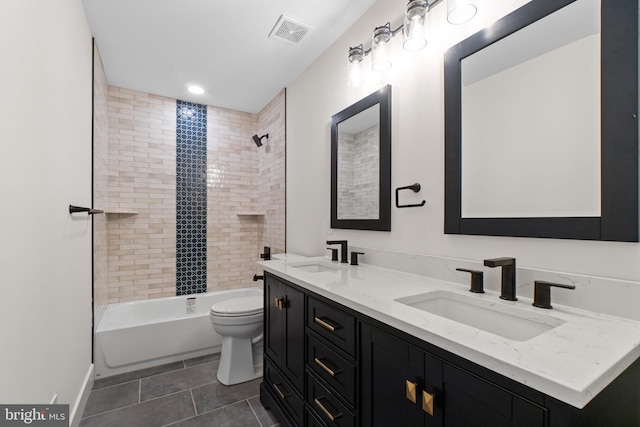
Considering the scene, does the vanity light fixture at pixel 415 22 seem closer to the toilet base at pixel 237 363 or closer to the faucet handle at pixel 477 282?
the faucet handle at pixel 477 282

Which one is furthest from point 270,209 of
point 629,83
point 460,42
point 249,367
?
point 629,83

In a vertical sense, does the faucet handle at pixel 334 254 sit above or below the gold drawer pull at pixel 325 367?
above

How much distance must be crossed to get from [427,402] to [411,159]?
3.77ft

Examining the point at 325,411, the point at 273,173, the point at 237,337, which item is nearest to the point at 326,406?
the point at 325,411

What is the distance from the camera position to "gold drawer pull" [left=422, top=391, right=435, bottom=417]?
78cm

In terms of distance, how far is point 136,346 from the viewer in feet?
7.84

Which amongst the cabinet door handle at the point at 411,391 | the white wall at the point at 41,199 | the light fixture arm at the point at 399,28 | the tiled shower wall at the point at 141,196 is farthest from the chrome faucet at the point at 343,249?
the tiled shower wall at the point at 141,196

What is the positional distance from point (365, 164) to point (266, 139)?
73.9 inches

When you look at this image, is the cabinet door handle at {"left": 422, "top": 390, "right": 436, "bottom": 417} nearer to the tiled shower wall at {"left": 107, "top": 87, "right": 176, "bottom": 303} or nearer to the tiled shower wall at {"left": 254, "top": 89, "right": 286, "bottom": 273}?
the tiled shower wall at {"left": 254, "top": 89, "right": 286, "bottom": 273}

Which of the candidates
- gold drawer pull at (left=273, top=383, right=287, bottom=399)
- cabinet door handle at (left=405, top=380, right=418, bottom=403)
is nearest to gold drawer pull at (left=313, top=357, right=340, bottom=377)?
cabinet door handle at (left=405, top=380, right=418, bottom=403)

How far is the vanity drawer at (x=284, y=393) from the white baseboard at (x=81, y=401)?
107cm

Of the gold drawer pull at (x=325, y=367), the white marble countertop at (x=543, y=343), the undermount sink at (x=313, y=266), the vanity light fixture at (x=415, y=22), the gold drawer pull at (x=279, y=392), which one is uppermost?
the vanity light fixture at (x=415, y=22)

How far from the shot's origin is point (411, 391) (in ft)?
2.75

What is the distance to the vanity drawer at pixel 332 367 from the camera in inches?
43.9
